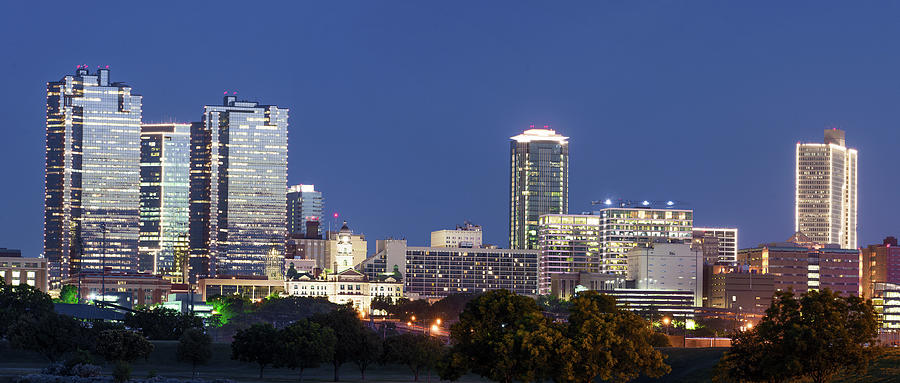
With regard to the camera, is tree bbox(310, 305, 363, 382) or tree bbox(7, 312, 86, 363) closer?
tree bbox(310, 305, 363, 382)

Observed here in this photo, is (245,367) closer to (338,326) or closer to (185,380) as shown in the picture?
(338,326)

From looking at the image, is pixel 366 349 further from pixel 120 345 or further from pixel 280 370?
pixel 120 345

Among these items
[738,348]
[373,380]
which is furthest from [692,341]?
[738,348]

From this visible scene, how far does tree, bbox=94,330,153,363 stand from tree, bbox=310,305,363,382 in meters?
21.4

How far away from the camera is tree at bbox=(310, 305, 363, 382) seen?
15312 centimetres

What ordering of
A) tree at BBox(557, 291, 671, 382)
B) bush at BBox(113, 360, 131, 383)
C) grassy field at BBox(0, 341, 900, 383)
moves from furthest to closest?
bush at BBox(113, 360, 131, 383) → grassy field at BBox(0, 341, 900, 383) → tree at BBox(557, 291, 671, 382)

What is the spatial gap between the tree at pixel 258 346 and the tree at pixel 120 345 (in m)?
11.7

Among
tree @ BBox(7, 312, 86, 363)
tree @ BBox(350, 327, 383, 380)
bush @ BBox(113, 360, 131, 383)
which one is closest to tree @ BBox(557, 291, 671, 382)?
tree @ BBox(350, 327, 383, 380)

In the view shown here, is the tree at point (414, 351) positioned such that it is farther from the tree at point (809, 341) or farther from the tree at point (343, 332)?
the tree at point (809, 341)

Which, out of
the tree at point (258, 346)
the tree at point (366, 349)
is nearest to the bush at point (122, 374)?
the tree at point (258, 346)

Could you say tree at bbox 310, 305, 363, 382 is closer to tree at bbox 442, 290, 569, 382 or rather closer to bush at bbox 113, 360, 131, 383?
bush at bbox 113, 360, 131, 383

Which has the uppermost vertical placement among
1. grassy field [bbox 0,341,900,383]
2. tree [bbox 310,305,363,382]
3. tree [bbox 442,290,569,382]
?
tree [bbox 442,290,569,382]

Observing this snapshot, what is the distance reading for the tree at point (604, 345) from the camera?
108m

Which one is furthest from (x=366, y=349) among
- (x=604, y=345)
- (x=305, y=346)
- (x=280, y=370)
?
(x=604, y=345)
